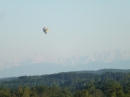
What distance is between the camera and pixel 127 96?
39375mm

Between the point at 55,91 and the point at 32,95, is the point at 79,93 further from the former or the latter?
the point at 55,91

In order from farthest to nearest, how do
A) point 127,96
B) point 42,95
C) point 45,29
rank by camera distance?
1. point 42,95
2. point 45,29
3. point 127,96

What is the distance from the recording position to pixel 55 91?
229 ft

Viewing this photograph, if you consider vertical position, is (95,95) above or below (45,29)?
below

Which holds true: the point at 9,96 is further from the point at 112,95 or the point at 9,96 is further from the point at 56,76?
the point at 56,76

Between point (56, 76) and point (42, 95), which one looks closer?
point (42, 95)

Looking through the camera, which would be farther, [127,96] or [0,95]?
[0,95]

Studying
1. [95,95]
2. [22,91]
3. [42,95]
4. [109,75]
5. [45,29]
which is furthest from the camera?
[109,75]

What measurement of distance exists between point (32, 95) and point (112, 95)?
17.7 metres

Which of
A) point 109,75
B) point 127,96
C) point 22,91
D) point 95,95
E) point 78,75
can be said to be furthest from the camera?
point 78,75

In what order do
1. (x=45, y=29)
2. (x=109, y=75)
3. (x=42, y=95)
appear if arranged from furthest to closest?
(x=109, y=75), (x=42, y=95), (x=45, y=29)

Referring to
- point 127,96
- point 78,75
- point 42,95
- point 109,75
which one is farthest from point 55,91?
point 78,75

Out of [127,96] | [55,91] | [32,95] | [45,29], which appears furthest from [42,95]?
[127,96]

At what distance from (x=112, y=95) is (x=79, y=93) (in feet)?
14.3
